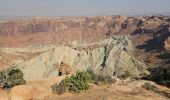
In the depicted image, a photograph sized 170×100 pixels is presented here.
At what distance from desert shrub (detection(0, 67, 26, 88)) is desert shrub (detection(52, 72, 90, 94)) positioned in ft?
9.07

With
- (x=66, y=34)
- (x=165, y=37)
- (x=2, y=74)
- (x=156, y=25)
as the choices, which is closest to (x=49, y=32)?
(x=66, y=34)

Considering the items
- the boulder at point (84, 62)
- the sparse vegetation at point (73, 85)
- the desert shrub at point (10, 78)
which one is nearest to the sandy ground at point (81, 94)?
the sparse vegetation at point (73, 85)

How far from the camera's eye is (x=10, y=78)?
78.6 feet

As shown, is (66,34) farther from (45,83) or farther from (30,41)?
(45,83)

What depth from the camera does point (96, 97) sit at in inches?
777

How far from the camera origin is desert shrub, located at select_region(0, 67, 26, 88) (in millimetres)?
23203

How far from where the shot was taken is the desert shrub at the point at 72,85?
2189 centimetres

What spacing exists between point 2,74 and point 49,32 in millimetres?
97681

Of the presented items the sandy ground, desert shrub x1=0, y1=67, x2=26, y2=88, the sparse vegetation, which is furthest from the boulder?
the sandy ground

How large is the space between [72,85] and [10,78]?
5010mm

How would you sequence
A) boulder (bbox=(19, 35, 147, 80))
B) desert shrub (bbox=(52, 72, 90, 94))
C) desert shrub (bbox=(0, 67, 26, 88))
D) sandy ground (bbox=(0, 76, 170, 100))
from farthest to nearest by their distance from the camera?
boulder (bbox=(19, 35, 147, 80)) → desert shrub (bbox=(0, 67, 26, 88)) → desert shrub (bbox=(52, 72, 90, 94)) → sandy ground (bbox=(0, 76, 170, 100))

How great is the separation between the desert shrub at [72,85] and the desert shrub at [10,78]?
9.07 ft

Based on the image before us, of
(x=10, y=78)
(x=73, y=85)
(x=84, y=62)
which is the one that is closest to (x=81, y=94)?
(x=73, y=85)

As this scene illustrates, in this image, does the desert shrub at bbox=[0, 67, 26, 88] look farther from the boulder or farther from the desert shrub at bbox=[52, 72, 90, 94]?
the boulder
